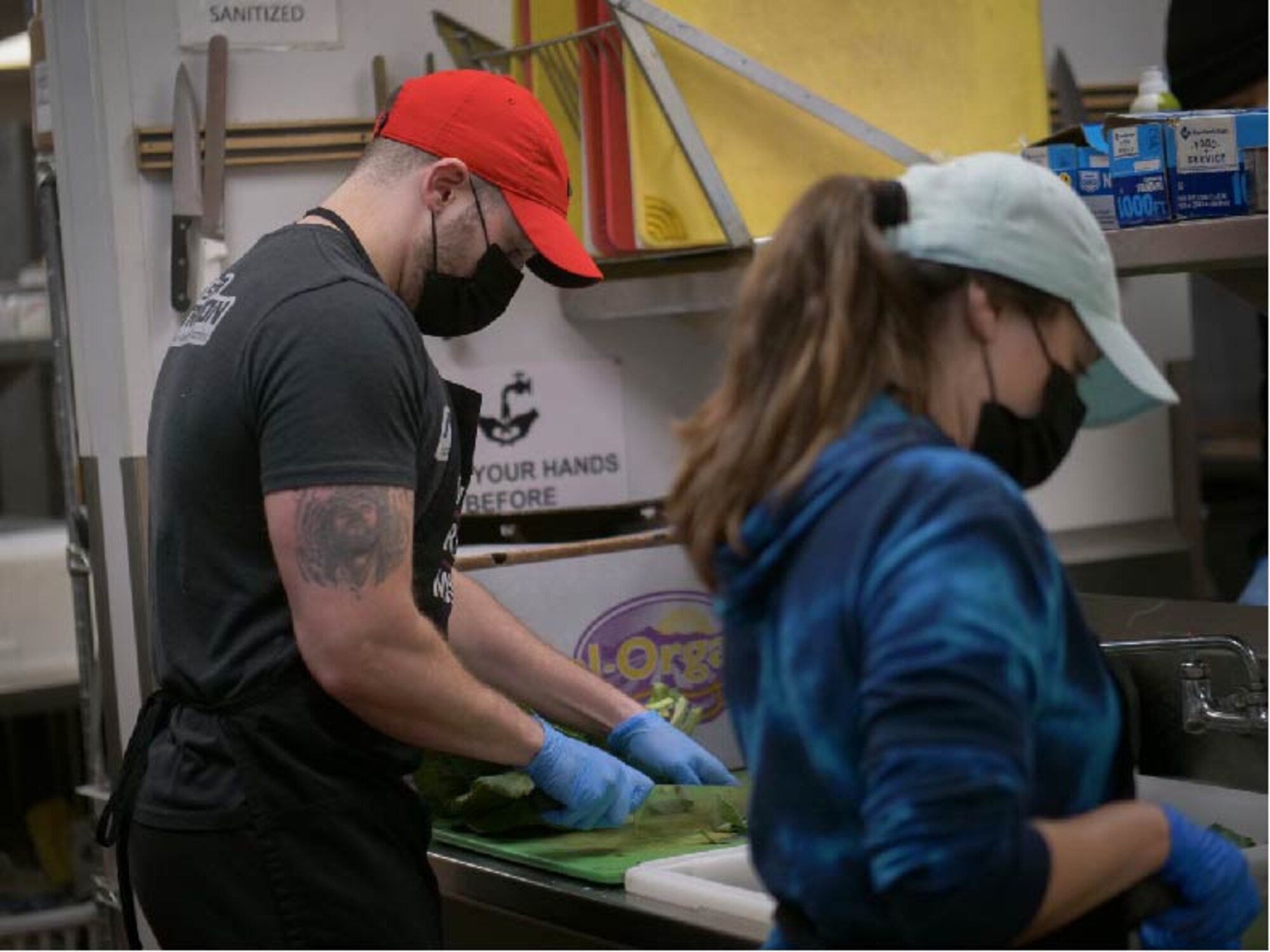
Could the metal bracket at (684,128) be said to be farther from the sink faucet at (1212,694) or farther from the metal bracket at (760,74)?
the sink faucet at (1212,694)

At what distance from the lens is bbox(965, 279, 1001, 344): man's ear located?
1.38 metres

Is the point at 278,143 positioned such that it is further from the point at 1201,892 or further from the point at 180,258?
the point at 1201,892

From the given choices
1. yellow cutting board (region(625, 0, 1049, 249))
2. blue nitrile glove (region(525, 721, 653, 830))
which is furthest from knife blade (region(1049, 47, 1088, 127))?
blue nitrile glove (region(525, 721, 653, 830))

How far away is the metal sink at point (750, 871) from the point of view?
2.04 meters

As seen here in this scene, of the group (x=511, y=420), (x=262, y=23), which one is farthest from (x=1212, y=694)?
(x=262, y=23)

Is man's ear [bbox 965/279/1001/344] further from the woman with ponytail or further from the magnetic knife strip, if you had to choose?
the magnetic knife strip

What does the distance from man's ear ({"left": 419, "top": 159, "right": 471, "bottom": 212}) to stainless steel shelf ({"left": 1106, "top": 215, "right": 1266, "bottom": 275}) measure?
0.73m

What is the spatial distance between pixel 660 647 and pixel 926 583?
171 cm

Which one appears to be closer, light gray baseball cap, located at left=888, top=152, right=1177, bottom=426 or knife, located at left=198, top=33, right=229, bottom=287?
light gray baseball cap, located at left=888, top=152, right=1177, bottom=426

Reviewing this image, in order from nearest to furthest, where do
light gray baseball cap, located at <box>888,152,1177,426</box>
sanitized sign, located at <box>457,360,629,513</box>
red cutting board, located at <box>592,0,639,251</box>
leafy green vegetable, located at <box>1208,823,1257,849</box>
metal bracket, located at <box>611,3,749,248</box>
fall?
light gray baseball cap, located at <box>888,152,1177,426</box>, leafy green vegetable, located at <box>1208,823,1257,849</box>, metal bracket, located at <box>611,3,749,248</box>, red cutting board, located at <box>592,0,639,251</box>, sanitized sign, located at <box>457,360,629,513</box>

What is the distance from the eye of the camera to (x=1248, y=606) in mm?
2637

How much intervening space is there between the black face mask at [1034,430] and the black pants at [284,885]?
3.01ft

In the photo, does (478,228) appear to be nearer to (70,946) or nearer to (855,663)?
(855,663)

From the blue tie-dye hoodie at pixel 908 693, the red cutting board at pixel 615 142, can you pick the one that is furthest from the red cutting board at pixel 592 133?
the blue tie-dye hoodie at pixel 908 693
